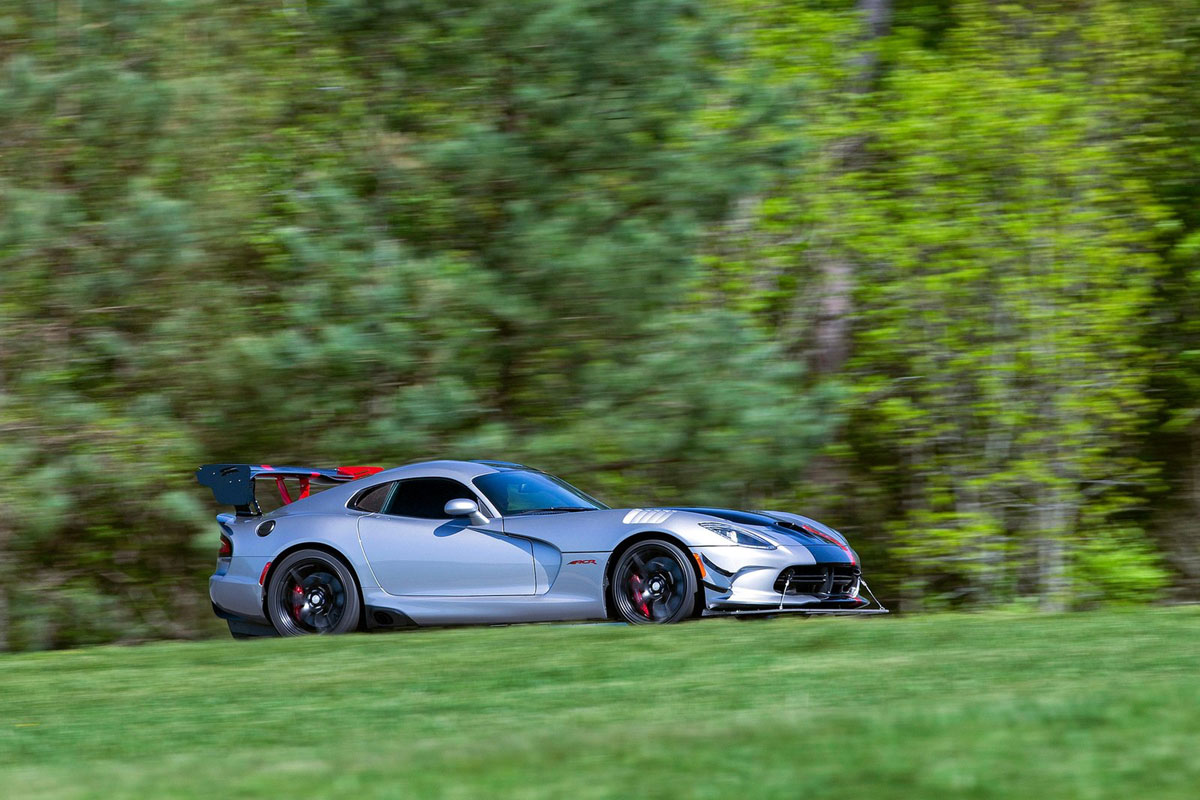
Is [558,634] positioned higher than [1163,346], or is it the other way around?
[1163,346]

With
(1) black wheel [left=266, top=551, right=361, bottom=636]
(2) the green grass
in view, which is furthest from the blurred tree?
(2) the green grass

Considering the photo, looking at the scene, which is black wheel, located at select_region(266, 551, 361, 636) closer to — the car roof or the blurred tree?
the car roof

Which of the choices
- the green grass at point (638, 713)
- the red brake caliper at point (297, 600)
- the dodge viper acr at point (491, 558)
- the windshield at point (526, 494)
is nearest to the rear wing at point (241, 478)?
the dodge viper acr at point (491, 558)

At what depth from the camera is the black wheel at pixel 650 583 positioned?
10281 mm

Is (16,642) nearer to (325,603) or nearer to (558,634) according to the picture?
(325,603)

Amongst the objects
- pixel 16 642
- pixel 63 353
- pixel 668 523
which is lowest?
pixel 16 642

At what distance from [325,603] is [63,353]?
Answer: 190 inches

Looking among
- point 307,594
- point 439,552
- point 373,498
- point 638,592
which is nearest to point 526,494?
point 439,552

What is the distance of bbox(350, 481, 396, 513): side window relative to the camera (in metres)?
11.4

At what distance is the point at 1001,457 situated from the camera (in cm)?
1812

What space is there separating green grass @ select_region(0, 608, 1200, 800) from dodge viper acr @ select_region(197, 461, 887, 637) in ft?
1.34

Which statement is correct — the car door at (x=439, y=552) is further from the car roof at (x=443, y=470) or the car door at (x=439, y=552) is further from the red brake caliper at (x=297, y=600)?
the red brake caliper at (x=297, y=600)

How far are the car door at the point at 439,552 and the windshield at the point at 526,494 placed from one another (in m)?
0.20

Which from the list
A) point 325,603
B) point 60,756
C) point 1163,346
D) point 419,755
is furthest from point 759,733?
point 1163,346
